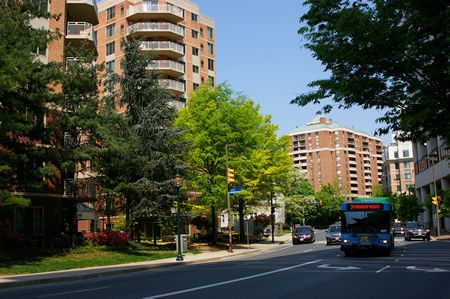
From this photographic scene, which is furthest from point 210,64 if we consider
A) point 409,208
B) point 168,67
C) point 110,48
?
point 409,208

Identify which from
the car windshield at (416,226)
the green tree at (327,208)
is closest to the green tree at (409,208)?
the car windshield at (416,226)

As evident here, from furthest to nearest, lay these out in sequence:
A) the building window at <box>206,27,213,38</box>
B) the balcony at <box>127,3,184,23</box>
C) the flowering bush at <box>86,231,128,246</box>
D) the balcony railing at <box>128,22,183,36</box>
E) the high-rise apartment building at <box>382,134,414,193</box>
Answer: the high-rise apartment building at <box>382,134,414,193</box> < the building window at <box>206,27,213,38</box> < the balcony at <box>127,3,184,23</box> < the balcony railing at <box>128,22,183,36</box> < the flowering bush at <box>86,231,128,246</box>

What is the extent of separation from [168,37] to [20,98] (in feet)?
127

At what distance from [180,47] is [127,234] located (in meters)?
34.1

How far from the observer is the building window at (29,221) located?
27.5 metres

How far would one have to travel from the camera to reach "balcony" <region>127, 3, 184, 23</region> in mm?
57769

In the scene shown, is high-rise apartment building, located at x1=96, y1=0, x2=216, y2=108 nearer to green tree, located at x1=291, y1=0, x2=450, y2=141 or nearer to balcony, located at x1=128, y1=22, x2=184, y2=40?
balcony, located at x1=128, y1=22, x2=184, y2=40

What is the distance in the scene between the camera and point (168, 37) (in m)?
→ 59.1

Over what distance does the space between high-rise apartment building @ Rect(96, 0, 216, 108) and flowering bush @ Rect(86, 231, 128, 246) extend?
1123 inches

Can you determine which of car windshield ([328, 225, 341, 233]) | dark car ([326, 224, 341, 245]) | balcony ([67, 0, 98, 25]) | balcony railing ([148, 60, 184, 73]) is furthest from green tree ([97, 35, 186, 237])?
balcony railing ([148, 60, 184, 73])

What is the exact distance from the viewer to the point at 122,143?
2598 cm

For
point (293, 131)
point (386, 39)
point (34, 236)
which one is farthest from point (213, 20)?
point (293, 131)

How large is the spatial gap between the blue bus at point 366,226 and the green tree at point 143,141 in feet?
41.1

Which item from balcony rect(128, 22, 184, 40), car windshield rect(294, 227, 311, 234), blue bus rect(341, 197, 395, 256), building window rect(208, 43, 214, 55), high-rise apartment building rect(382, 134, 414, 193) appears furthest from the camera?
high-rise apartment building rect(382, 134, 414, 193)
